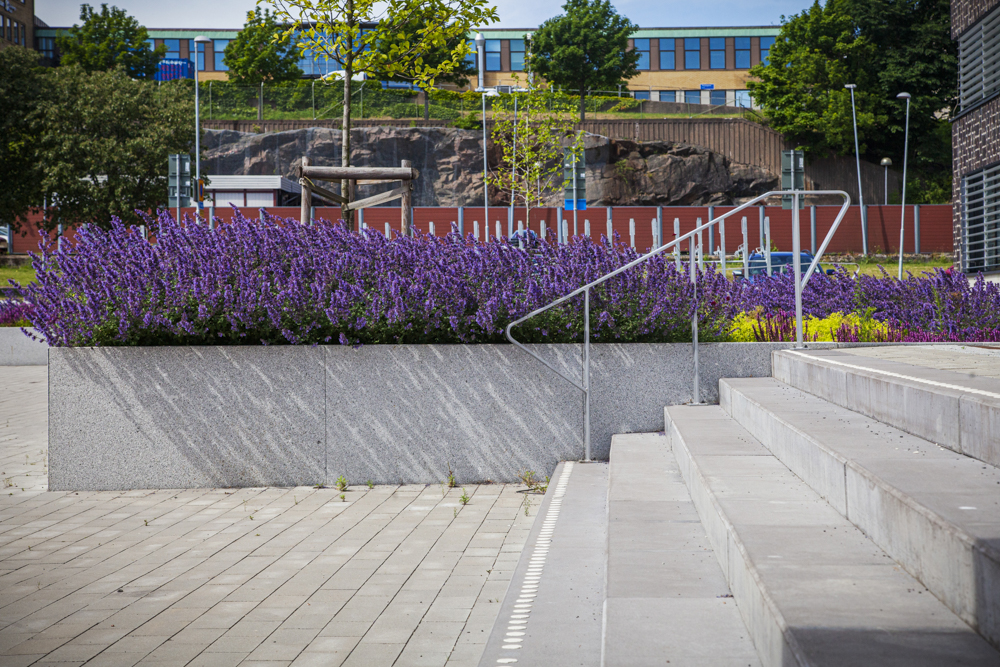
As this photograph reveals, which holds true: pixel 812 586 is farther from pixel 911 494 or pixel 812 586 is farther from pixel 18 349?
pixel 18 349

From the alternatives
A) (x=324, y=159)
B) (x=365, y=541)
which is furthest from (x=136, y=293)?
(x=324, y=159)

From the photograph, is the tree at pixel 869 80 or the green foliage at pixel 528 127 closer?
the green foliage at pixel 528 127

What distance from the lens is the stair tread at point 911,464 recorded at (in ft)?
8.13

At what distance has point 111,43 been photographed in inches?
2542

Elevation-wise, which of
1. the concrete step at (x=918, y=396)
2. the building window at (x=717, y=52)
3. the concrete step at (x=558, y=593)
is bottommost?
the concrete step at (x=558, y=593)

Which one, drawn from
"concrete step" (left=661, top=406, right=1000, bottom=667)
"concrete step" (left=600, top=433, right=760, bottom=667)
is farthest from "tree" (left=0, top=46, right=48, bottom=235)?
"concrete step" (left=661, top=406, right=1000, bottom=667)

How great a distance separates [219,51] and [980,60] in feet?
220

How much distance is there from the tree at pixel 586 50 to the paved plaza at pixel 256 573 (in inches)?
2392

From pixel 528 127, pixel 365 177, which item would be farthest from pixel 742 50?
pixel 365 177

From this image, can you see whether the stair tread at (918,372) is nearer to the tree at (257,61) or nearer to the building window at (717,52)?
the tree at (257,61)

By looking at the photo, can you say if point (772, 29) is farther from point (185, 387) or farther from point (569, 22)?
point (185, 387)

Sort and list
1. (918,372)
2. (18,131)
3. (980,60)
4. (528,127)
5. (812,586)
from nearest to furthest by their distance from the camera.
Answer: (812,586) < (918,372) < (980,60) < (18,131) < (528,127)

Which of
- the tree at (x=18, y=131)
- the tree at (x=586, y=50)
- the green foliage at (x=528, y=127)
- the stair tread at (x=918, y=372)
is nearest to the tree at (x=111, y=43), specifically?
the tree at (x=586, y=50)

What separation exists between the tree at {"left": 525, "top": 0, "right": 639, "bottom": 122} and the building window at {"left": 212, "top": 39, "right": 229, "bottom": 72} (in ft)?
87.4
